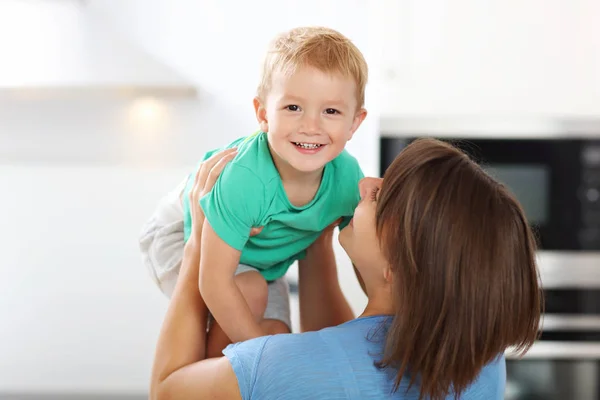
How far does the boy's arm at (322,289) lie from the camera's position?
1.41 meters

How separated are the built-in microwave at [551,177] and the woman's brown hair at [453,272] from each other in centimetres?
122

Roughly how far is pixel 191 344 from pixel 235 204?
0.23 m

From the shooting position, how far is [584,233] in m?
2.21

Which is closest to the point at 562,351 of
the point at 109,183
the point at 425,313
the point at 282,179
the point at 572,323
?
the point at 572,323

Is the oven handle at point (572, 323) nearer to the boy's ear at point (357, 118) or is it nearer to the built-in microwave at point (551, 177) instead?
the built-in microwave at point (551, 177)

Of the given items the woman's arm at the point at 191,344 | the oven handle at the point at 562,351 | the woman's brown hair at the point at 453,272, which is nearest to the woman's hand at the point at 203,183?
the woman's arm at the point at 191,344

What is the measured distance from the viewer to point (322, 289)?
1411 mm

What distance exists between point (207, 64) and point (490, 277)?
191cm

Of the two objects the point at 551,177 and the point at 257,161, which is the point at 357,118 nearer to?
the point at 257,161

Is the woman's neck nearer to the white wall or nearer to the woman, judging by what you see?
the woman

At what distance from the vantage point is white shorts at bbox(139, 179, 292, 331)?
137cm

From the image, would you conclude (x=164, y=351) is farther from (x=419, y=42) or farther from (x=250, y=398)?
(x=419, y=42)

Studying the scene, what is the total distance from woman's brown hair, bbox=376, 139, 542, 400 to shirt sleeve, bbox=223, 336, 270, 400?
0.17 m

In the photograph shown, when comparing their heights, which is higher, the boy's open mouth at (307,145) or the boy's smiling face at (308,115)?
the boy's smiling face at (308,115)
